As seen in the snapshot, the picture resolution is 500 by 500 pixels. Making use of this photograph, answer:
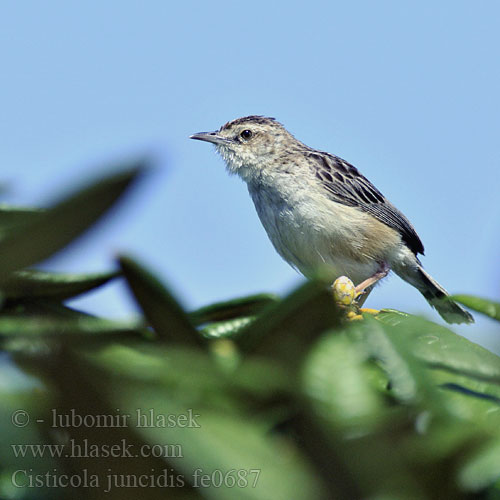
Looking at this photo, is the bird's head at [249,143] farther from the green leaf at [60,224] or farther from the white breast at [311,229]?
the green leaf at [60,224]

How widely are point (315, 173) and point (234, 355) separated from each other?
809 centimetres

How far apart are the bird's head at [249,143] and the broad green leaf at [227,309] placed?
776 centimetres

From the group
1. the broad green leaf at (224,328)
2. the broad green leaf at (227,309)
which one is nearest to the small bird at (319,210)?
the broad green leaf at (227,309)

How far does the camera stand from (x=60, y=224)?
0.65 metres

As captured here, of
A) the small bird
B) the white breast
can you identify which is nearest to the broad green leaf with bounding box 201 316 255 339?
the small bird

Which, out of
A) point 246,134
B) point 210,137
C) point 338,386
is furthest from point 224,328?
point 246,134

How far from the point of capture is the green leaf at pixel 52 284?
0.83 metres

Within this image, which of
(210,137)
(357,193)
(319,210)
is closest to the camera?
(319,210)

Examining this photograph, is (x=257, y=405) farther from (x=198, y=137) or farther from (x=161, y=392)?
(x=198, y=137)

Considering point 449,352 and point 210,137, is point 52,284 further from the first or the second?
point 210,137

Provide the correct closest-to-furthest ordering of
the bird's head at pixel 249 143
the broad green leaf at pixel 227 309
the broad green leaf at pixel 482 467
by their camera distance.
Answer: the broad green leaf at pixel 482 467 → the broad green leaf at pixel 227 309 → the bird's head at pixel 249 143

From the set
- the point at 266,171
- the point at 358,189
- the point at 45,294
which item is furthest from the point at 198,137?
the point at 45,294

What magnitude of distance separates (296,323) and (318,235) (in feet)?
24.4

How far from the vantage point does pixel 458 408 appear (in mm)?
795
